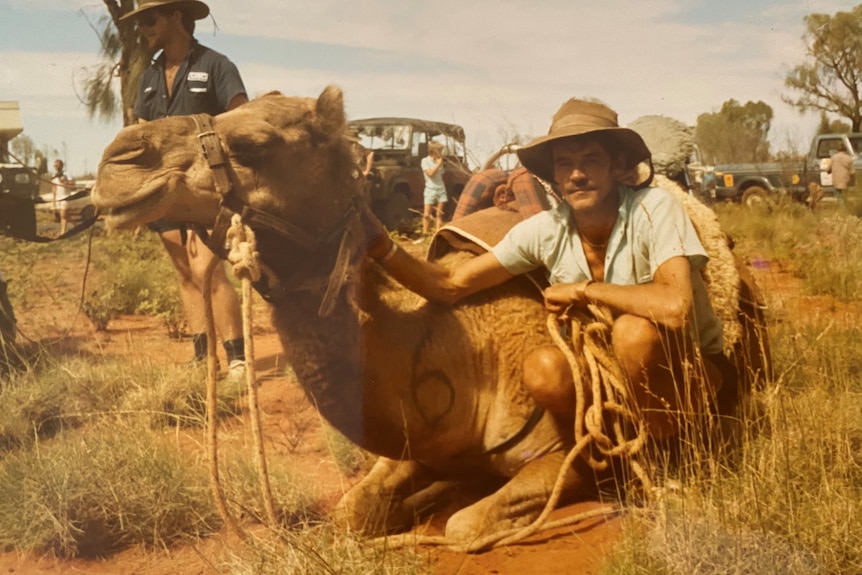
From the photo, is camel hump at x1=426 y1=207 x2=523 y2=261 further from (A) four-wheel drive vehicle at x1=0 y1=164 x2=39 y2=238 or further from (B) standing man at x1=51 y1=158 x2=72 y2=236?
(A) four-wheel drive vehicle at x1=0 y1=164 x2=39 y2=238

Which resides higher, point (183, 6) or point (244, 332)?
point (183, 6)

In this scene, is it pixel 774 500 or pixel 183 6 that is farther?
Result: pixel 183 6

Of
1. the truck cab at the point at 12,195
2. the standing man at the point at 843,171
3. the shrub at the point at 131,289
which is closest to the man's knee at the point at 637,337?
the truck cab at the point at 12,195

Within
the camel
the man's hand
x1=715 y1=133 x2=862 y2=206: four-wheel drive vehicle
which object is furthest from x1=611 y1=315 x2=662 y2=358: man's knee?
x1=715 y1=133 x2=862 y2=206: four-wheel drive vehicle

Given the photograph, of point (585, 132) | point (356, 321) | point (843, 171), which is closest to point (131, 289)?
point (356, 321)

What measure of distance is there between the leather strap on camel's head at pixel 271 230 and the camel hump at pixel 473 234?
80 cm

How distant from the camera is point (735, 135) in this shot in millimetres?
9984

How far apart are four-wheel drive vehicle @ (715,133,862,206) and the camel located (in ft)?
20.0

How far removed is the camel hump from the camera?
403cm

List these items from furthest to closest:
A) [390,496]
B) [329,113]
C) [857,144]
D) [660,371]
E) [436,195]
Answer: [857,144], [436,195], [390,496], [660,371], [329,113]

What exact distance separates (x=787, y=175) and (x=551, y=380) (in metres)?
8.77

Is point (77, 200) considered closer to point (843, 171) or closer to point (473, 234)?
point (473, 234)

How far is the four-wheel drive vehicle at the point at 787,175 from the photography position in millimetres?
10242

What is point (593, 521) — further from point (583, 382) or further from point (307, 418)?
point (307, 418)
